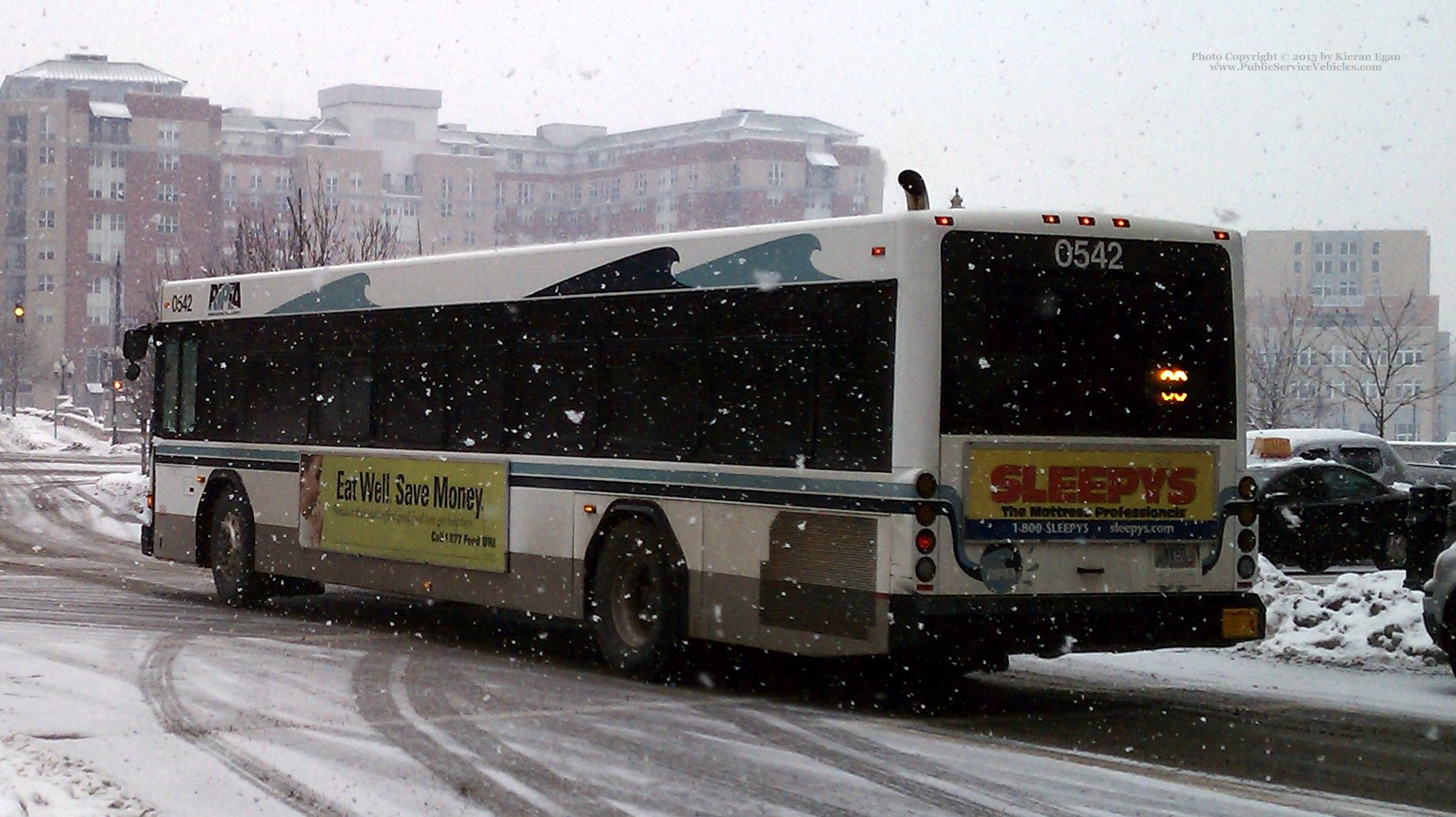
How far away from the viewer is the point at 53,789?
786 cm

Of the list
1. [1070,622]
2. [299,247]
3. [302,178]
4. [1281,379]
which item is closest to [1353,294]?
[1281,379]

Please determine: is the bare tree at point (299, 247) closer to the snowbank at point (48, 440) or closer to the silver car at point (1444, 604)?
the snowbank at point (48, 440)

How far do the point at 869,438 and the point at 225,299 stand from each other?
910cm

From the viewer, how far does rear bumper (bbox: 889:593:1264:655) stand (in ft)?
34.1

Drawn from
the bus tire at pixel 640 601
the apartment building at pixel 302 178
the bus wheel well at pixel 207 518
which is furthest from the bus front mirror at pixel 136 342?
the apartment building at pixel 302 178

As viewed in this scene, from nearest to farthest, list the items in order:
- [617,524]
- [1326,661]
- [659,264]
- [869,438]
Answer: [869,438]
[659,264]
[617,524]
[1326,661]

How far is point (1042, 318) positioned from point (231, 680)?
221 inches

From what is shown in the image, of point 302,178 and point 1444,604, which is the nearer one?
point 1444,604

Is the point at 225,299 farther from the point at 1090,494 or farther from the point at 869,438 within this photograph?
→ the point at 1090,494

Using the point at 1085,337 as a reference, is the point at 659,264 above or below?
above

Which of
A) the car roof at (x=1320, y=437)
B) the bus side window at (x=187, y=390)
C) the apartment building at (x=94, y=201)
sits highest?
the apartment building at (x=94, y=201)

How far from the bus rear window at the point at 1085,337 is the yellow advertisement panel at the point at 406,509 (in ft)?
15.1

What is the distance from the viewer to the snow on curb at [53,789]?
294 inches

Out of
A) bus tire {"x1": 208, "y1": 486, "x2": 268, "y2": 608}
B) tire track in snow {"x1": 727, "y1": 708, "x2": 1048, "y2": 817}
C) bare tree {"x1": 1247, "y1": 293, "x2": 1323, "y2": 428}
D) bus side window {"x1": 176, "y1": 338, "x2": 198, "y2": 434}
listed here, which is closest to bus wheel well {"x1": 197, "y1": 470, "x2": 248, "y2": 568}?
bus tire {"x1": 208, "y1": 486, "x2": 268, "y2": 608}
